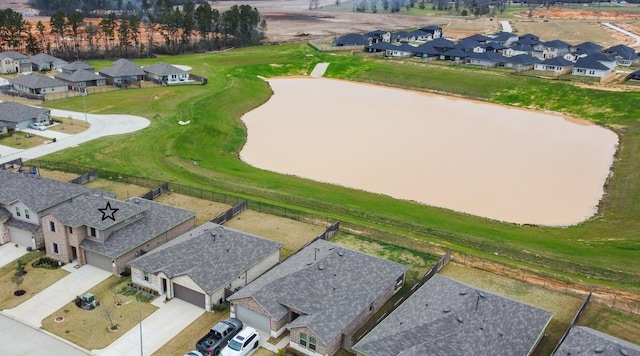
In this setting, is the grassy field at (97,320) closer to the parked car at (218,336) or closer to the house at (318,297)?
the parked car at (218,336)

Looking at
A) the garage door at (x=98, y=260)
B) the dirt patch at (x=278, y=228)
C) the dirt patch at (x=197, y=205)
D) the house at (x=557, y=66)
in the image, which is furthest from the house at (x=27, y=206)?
the house at (x=557, y=66)

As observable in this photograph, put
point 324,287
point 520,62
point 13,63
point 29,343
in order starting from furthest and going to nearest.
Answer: point 520,62
point 13,63
point 324,287
point 29,343

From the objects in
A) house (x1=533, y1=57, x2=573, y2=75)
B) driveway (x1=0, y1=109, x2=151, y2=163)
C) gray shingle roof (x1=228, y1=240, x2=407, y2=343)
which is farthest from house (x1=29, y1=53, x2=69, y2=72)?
house (x1=533, y1=57, x2=573, y2=75)

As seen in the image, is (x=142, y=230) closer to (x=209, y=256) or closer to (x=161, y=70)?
(x=209, y=256)

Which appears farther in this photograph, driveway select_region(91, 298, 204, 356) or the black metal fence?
the black metal fence

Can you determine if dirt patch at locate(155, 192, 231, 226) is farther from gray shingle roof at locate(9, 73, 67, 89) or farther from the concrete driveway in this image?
gray shingle roof at locate(9, 73, 67, 89)

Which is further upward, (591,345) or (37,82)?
(37,82)

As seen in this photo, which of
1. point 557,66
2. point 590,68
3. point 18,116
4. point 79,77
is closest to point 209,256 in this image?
point 18,116
